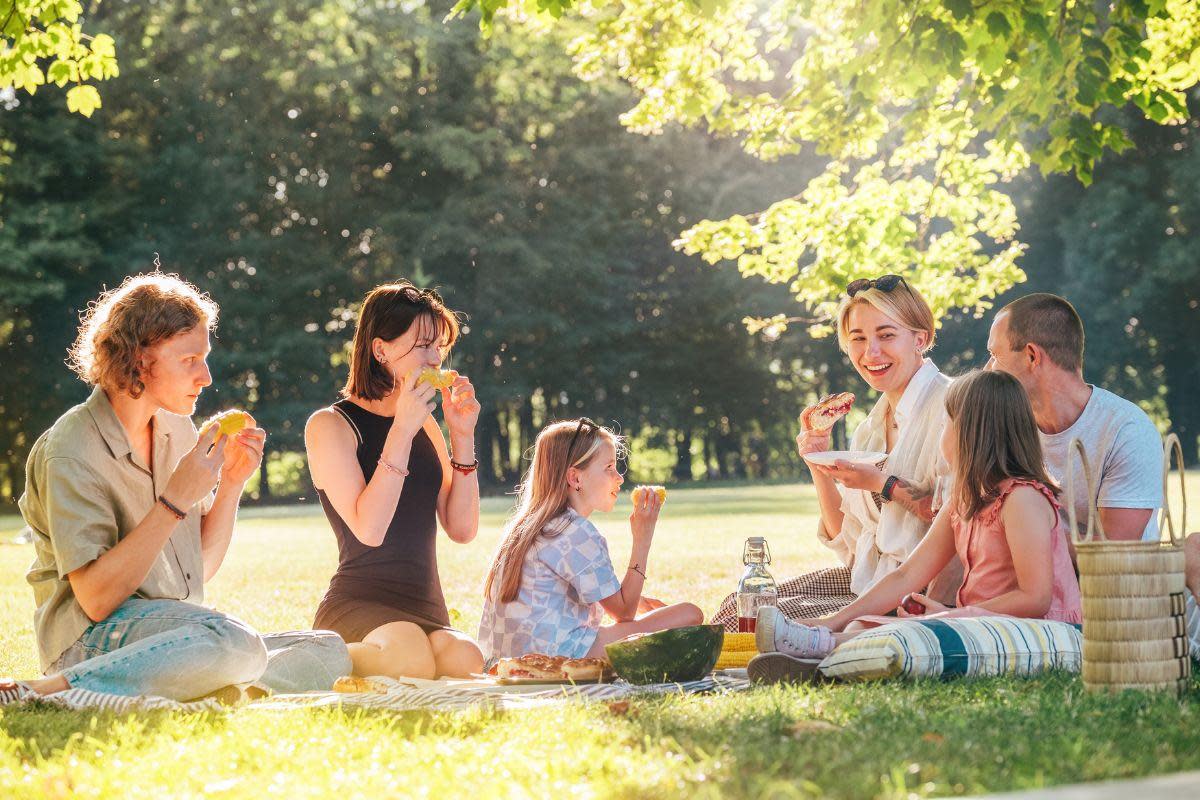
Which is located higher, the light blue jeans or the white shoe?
the light blue jeans

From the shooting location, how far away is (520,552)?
20.4ft

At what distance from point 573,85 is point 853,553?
36.3m

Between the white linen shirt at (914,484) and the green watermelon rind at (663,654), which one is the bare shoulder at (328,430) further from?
the white linen shirt at (914,484)

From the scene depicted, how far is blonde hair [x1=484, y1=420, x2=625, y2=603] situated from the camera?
6254mm

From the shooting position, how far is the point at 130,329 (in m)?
5.34

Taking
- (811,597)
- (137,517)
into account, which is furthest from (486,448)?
(137,517)

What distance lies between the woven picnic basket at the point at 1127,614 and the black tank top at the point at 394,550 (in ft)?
9.50

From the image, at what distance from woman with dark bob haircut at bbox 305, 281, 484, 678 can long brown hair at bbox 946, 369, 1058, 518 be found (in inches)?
79.1

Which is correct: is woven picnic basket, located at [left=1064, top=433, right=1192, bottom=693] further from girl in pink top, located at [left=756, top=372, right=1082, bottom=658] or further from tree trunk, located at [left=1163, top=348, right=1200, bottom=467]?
tree trunk, located at [left=1163, top=348, right=1200, bottom=467]

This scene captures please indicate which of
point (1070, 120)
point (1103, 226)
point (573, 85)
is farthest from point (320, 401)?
point (1070, 120)

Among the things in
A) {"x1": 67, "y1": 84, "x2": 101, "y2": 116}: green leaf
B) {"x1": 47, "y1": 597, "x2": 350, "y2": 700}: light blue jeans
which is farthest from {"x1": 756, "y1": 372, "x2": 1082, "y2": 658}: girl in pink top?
{"x1": 67, "y1": 84, "x2": 101, "y2": 116}: green leaf

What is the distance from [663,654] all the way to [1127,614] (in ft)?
5.75

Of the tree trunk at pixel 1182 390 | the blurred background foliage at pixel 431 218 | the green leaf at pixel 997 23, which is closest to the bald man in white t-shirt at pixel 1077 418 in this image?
the green leaf at pixel 997 23

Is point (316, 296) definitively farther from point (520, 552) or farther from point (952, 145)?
point (520, 552)
